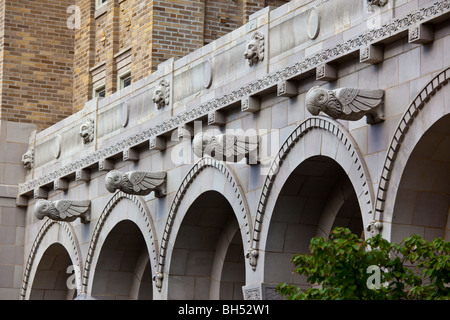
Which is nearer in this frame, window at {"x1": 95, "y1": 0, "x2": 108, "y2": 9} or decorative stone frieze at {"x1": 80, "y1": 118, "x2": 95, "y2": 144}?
decorative stone frieze at {"x1": 80, "y1": 118, "x2": 95, "y2": 144}

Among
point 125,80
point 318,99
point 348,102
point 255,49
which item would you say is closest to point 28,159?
point 125,80

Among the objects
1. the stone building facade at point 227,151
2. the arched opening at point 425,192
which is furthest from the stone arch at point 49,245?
the arched opening at point 425,192

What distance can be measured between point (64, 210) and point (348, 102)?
11.5m

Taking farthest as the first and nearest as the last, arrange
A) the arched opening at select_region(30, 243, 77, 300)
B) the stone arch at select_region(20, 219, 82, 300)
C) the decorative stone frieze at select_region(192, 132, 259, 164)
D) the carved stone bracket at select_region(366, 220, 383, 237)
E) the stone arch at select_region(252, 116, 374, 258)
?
1. the arched opening at select_region(30, 243, 77, 300)
2. the stone arch at select_region(20, 219, 82, 300)
3. the decorative stone frieze at select_region(192, 132, 259, 164)
4. the stone arch at select_region(252, 116, 374, 258)
5. the carved stone bracket at select_region(366, 220, 383, 237)

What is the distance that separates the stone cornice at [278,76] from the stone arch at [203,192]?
100cm

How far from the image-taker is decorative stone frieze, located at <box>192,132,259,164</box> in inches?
819

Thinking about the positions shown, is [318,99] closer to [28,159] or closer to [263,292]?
[263,292]

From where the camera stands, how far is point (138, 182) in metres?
23.9

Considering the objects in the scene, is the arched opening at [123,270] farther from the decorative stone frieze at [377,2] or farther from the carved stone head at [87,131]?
the decorative stone frieze at [377,2]

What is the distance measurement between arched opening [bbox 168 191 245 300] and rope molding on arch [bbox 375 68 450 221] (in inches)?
255

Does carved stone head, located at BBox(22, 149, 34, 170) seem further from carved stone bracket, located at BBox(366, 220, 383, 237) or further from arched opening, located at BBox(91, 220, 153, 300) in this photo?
carved stone bracket, located at BBox(366, 220, 383, 237)

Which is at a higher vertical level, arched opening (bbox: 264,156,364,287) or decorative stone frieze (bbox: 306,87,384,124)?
decorative stone frieze (bbox: 306,87,384,124)

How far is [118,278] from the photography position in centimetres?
2730

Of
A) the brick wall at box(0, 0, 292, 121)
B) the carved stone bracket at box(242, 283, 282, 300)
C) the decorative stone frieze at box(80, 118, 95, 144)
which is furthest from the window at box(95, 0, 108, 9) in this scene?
the carved stone bracket at box(242, 283, 282, 300)
